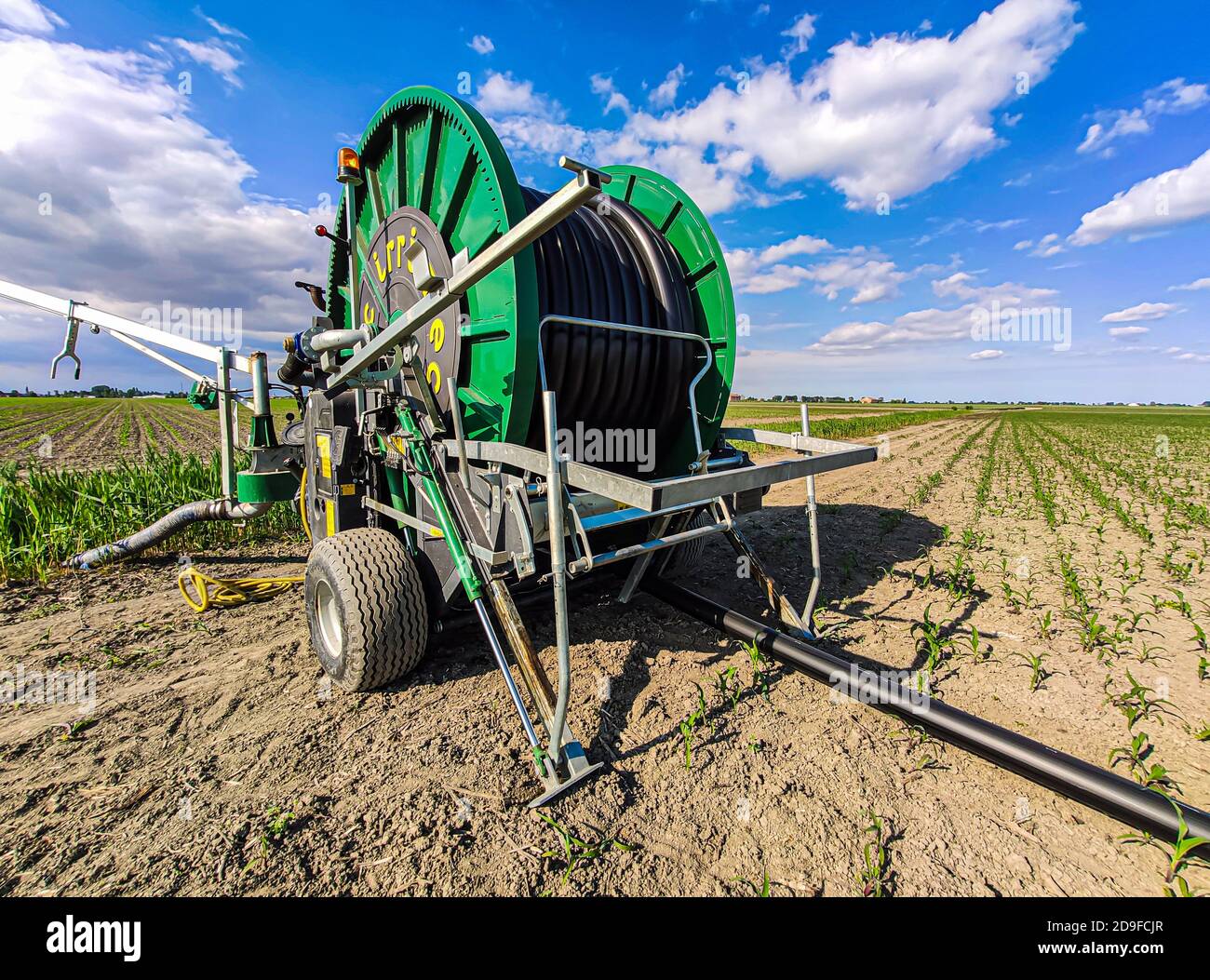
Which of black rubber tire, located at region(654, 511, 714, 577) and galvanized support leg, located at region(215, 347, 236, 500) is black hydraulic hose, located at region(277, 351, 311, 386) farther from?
black rubber tire, located at region(654, 511, 714, 577)

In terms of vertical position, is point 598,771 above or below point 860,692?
below

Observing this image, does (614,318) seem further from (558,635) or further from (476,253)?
(558,635)

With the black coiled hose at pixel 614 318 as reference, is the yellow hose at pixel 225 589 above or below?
below

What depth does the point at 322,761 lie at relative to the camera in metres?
2.60

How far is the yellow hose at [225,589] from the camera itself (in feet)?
14.7

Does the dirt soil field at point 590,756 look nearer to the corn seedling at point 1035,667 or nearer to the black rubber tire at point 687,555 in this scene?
the corn seedling at point 1035,667

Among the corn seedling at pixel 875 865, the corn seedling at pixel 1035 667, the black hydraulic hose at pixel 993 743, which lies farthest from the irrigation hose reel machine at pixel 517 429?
the corn seedling at pixel 1035 667

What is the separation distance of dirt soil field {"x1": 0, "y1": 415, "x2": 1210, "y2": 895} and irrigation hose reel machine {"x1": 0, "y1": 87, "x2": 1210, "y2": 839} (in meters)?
0.21

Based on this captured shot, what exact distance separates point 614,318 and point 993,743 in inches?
123

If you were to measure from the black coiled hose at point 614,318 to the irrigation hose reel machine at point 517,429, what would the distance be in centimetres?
2

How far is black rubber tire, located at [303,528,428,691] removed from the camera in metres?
2.98
